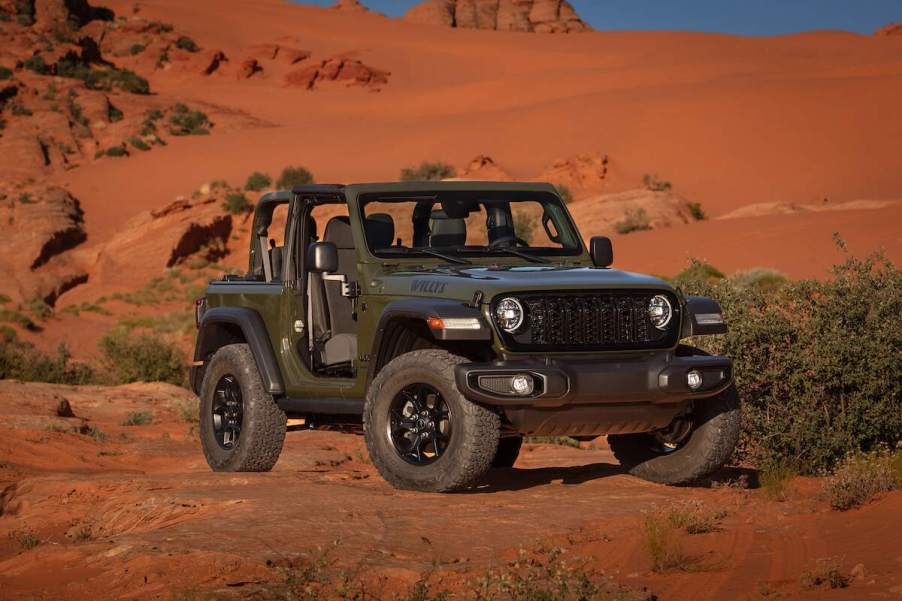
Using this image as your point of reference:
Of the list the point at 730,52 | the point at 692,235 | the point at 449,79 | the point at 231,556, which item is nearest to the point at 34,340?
the point at 692,235

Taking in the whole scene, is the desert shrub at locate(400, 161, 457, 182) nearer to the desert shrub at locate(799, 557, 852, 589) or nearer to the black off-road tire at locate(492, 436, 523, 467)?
the black off-road tire at locate(492, 436, 523, 467)

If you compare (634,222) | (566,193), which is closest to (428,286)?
(634,222)

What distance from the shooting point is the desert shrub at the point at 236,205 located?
43.7m

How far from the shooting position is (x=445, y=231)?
31.7 ft

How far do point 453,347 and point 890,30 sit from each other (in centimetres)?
11041

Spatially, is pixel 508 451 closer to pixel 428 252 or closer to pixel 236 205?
pixel 428 252

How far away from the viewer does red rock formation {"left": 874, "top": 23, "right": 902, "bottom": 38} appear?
109562 millimetres

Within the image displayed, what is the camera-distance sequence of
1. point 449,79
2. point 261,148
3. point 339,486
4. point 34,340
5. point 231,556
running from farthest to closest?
1. point 449,79
2. point 261,148
3. point 34,340
4. point 339,486
5. point 231,556

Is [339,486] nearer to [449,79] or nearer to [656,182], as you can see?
[656,182]

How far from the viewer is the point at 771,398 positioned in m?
10.8

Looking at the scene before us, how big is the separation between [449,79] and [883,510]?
91512 millimetres

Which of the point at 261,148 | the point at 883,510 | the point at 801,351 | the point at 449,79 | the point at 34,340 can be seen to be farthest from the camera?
the point at 449,79

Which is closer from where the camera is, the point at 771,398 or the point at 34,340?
the point at 771,398

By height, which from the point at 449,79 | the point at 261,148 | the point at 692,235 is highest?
the point at 449,79
